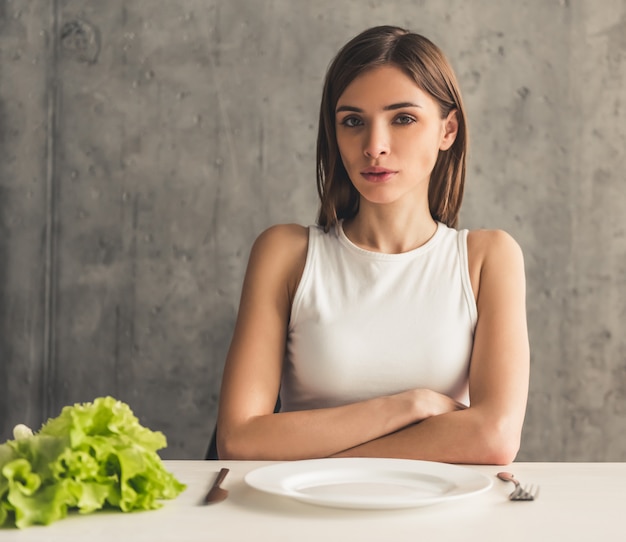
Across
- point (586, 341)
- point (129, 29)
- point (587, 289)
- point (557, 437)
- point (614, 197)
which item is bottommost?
point (557, 437)

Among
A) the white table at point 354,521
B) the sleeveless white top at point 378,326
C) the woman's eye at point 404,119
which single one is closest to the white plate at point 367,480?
the white table at point 354,521

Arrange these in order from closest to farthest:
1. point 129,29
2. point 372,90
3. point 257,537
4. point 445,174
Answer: point 257,537
point 372,90
point 445,174
point 129,29

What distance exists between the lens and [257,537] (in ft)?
2.81

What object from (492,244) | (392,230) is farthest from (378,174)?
(492,244)

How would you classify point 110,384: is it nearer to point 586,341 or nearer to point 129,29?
point 129,29

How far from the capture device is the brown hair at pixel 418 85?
1810mm

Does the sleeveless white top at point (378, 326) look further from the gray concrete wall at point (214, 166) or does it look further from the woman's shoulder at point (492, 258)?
the gray concrete wall at point (214, 166)

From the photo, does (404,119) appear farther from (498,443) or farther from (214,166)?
(214,166)

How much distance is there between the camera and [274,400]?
1.69 m

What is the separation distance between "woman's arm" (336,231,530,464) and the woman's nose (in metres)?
0.32

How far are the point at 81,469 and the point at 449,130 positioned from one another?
1.30 meters

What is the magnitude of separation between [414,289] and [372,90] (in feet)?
1.47

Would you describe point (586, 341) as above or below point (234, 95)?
below

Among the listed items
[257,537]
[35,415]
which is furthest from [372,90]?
[35,415]
